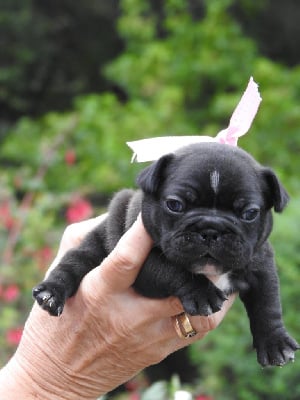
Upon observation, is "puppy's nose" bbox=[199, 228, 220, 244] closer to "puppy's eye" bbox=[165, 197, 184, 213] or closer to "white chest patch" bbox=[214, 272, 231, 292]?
"puppy's eye" bbox=[165, 197, 184, 213]

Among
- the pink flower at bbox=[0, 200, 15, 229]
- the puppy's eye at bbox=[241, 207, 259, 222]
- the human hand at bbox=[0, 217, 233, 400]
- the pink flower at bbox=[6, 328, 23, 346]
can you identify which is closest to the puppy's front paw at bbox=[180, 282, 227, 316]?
the human hand at bbox=[0, 217, 233, 400]

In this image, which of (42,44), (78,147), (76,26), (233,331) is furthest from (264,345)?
(76,26)

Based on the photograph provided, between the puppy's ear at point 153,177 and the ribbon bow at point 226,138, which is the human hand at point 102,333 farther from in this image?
the ribbon bow at point 226,138

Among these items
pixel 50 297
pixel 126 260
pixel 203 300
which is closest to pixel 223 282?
pixel 203 300

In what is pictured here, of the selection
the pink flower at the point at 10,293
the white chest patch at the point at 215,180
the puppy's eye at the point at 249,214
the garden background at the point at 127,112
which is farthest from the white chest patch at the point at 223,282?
the pink flower at the point at 10,293

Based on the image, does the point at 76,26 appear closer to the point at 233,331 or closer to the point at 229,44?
the point at 229,44

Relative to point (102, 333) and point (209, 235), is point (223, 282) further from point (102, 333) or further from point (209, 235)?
point (102, 333)
